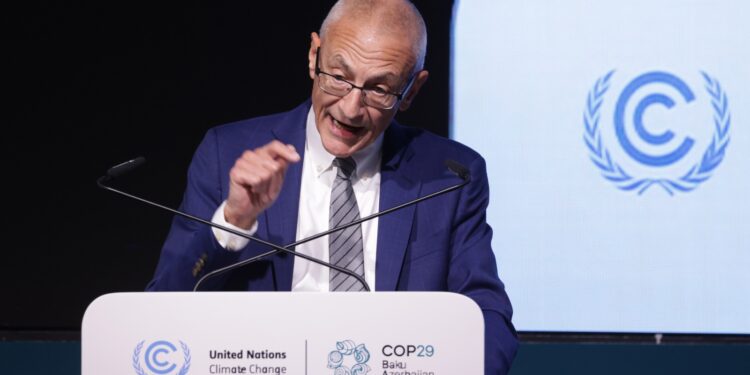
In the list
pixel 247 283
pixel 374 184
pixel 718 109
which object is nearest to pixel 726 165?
pixel 718 109

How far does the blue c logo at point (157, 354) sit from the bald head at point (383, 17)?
83cm

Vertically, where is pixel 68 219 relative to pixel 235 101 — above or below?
below

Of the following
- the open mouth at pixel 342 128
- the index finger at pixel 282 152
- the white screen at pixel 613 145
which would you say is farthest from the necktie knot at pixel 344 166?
the white screen at pixel 613 145

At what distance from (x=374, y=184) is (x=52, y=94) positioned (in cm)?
136

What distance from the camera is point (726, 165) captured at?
3.00m

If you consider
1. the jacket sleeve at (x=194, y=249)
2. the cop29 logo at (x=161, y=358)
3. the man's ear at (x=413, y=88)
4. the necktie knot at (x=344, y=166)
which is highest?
the man's ear at (x=413, y=88)

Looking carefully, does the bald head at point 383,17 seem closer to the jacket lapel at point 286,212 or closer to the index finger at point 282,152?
the jacket lapel at point 286,212

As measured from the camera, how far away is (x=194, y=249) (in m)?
1.85

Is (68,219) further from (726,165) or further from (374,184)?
(726,165)

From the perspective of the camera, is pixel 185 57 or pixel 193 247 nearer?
pixel 193 247

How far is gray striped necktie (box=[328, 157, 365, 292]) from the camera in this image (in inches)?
80.3

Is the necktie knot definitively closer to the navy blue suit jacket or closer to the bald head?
the navy blue suit jacket

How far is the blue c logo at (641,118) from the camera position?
9.79ft

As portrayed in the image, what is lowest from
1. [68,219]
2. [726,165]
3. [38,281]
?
[38,281]
